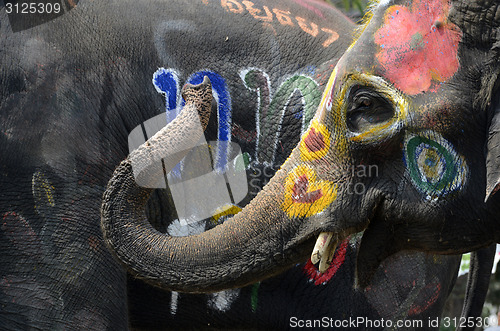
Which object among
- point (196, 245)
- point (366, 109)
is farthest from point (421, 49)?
point (196, 245)

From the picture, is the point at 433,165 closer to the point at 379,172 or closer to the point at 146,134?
the point at 379,172

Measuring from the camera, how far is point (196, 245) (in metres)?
2.06

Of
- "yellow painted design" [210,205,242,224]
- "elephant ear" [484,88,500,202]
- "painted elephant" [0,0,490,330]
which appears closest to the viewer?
"elephant ear" [484,88,500,202]

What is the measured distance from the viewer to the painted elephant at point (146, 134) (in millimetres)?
2545

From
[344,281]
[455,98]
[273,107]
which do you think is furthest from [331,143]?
[344,281]

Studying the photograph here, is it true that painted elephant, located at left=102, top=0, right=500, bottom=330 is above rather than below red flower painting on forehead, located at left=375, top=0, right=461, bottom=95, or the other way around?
below

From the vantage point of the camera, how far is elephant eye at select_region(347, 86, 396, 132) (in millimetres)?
2043

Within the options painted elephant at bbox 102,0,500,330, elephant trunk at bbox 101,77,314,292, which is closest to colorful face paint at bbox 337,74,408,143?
painted elephant at bbox 102,0,500,330

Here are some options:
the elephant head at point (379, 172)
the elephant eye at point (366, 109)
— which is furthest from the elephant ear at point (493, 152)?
the elephant eye at point (366, 109)

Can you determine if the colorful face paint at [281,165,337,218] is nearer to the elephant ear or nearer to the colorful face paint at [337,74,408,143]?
the colorful face paint at [337,74,408,143]

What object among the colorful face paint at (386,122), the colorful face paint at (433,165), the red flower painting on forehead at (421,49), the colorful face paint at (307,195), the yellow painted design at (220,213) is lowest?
the yellow painted design at (220,213)

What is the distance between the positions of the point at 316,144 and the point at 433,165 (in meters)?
0.30

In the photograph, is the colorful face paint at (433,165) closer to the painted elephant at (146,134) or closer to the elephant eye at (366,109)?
the elephant eye at (366,109)

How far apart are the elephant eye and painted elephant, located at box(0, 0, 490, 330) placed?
64cm
